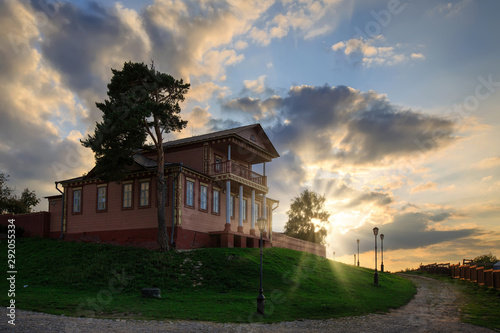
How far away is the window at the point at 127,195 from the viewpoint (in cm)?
3359

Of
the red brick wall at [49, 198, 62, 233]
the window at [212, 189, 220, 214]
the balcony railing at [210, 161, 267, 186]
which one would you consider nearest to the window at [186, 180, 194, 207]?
the window at [212, 189, 220, 214]

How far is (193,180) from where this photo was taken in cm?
3347

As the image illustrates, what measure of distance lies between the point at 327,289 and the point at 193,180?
1255 centimetres

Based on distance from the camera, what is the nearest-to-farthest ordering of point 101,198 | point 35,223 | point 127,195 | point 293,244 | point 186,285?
point 186,285 < point 127,195 < point 101,198 < point 35,223 < point 293,244

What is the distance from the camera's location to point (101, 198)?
34.9 m

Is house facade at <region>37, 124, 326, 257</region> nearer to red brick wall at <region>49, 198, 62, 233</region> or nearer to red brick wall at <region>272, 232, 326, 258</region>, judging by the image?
red brick wall at <region>49, 198, 62, 233</region>

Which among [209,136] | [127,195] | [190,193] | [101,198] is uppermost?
[209,136]

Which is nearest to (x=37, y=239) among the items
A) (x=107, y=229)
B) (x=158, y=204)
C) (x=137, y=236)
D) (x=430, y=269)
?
(x=107, y=229)

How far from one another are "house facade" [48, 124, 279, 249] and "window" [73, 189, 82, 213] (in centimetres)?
7

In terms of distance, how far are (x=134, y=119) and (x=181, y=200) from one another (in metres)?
6.36

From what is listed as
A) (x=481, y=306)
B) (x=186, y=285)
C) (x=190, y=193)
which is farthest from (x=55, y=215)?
(x=481, y=306)

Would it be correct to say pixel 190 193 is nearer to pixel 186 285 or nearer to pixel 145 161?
pixel 145 161

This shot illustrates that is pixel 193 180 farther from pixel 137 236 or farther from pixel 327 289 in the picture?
pixel 327 289

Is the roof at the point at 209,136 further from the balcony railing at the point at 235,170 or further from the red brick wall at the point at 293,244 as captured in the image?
the red brick wall at the point at 293,244
